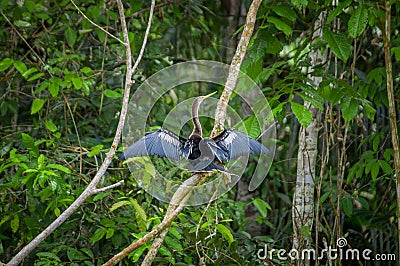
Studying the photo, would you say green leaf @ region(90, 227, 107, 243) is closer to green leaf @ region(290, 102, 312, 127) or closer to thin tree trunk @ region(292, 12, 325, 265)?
thin tree trunk @ region(292, 12, 325, 265)

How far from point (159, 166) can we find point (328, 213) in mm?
1371

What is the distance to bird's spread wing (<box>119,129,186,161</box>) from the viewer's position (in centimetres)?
210

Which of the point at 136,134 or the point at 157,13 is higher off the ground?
the point at 157,13

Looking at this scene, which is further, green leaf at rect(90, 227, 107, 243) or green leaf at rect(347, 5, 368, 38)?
green leaf at rect(90, 227, 107, 243)

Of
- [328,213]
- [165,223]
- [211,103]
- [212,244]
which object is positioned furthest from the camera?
[328,213]

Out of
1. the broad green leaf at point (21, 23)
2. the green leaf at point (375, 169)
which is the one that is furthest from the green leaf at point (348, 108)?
the broad green leaf at point (21, 23)

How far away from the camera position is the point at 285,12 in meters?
2.55

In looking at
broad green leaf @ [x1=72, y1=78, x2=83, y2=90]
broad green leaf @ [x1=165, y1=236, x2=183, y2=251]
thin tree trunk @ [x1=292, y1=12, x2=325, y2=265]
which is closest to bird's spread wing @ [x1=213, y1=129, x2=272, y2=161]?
broad green leaf @ [x1=165, y1=236, x2=183, y2=251]

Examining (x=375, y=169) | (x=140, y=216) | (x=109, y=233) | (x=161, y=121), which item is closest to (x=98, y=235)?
(x=109, y=233)

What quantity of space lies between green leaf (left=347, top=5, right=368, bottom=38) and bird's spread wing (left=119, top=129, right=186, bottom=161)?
0.93 metres

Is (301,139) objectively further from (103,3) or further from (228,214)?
(103,3)

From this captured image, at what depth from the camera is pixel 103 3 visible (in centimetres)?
353

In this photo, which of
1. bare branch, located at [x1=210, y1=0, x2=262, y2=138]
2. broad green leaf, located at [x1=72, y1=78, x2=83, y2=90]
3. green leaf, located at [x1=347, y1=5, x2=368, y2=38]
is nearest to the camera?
bare branch, located at [x1=210, y1=0, x2=262, y2=138]

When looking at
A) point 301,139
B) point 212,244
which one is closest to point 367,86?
point 301,139
